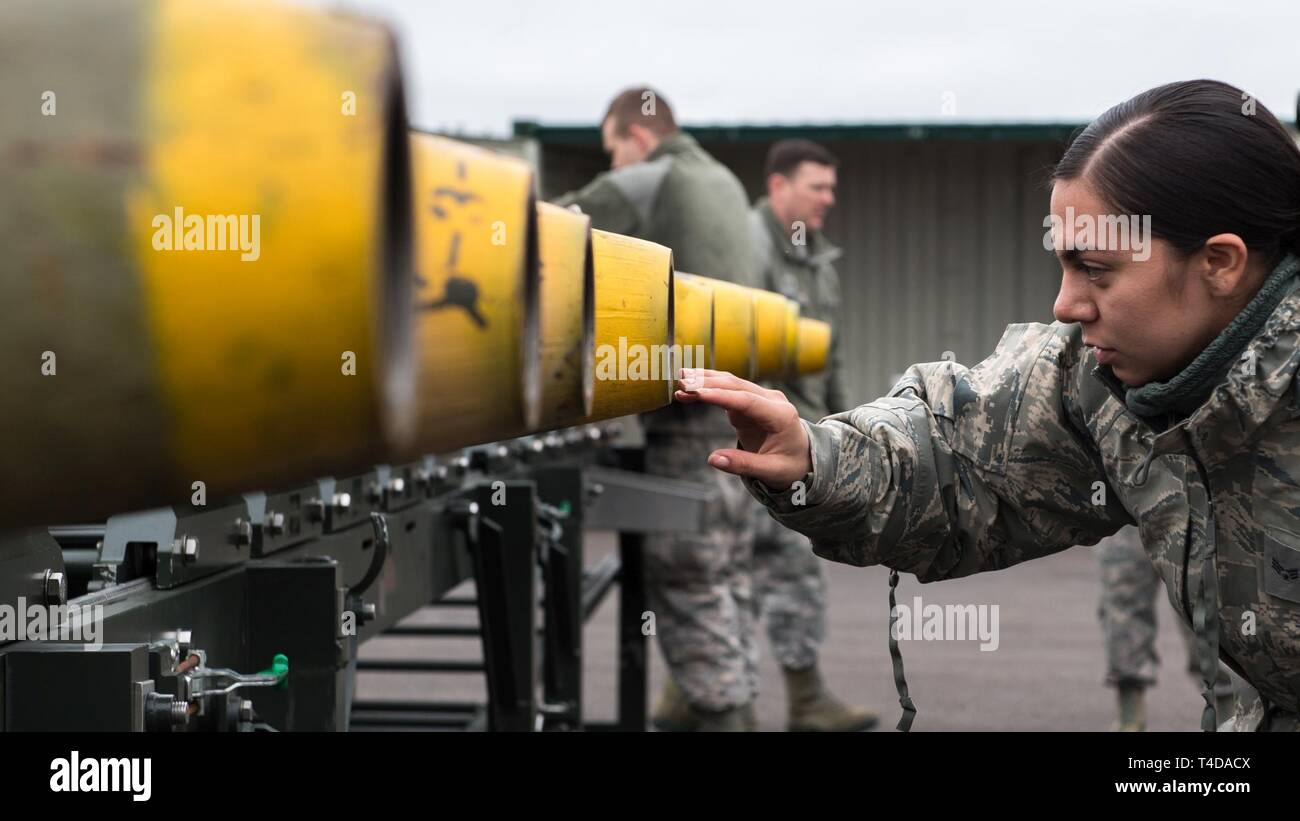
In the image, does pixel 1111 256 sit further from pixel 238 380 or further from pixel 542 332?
pixel 238 380

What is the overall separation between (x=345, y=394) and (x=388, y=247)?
0.08 meters

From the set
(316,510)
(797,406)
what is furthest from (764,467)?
(797,406)

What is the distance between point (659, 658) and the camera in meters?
8.00

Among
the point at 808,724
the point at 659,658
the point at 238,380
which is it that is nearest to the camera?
the point at 238,380

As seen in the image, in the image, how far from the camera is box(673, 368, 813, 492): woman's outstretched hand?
1866 millimetres

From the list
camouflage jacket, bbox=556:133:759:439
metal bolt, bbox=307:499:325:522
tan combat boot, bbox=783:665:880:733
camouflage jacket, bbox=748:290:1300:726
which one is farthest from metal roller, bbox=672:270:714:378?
tan combat boot, bbox=783:665:880:733

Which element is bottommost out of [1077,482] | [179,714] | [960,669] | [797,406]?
[960,669]

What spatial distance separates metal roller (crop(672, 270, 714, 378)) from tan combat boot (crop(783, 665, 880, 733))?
183 inches

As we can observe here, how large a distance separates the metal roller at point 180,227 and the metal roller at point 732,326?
141 centimetres

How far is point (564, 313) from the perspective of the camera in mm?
1019

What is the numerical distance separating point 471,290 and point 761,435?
1210 mm

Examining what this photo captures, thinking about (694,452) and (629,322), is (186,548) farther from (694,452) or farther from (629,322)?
(694,452)
